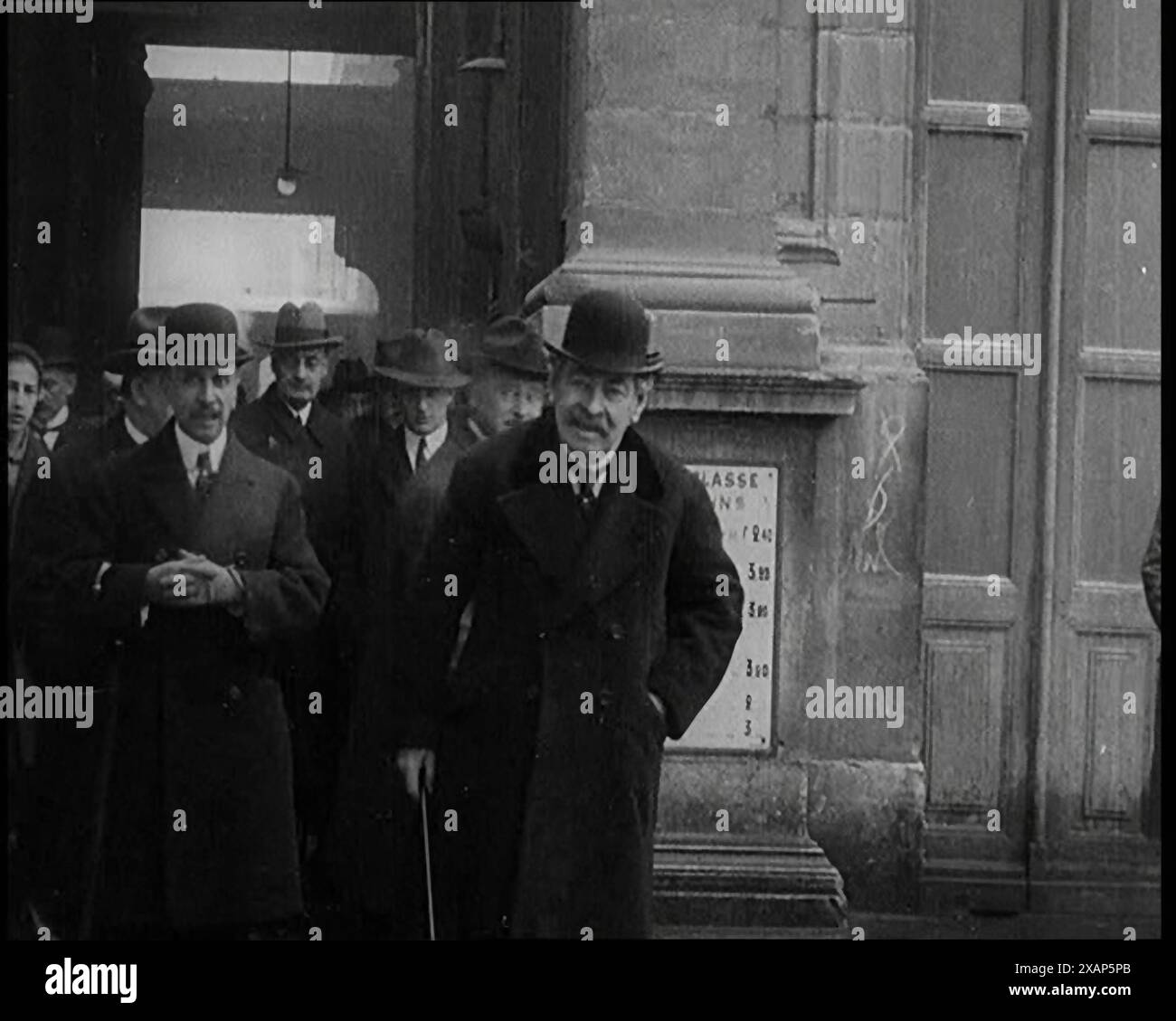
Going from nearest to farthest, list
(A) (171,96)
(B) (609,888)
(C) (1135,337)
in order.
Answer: (B) (609,888)
(A) (171,96)
(C) (1135,337)

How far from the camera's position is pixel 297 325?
8.77 m

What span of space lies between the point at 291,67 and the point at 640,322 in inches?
58.6

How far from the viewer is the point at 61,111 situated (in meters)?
8.80

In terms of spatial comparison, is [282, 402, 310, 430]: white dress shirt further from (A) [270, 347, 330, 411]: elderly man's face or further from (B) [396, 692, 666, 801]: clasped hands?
(B) [396, 692, 666, 801]: clasped hands

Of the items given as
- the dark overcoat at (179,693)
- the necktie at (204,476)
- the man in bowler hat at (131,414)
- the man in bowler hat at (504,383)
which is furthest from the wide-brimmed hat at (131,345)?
the man in bowler hat at (504,383)

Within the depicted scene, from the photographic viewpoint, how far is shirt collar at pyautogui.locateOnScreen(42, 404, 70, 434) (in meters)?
8.50

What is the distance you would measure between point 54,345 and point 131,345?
0.86ft

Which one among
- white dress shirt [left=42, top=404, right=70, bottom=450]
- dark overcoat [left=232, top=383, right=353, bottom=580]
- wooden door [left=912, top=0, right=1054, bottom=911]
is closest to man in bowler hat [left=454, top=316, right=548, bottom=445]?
dark overcoat [left=232, top=383, right=353, bottom=580]

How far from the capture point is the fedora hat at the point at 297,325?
8.75 metres

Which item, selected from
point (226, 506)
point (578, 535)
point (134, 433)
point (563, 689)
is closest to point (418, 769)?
point (563, 689)

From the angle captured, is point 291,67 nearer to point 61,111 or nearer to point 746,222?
point 61,111

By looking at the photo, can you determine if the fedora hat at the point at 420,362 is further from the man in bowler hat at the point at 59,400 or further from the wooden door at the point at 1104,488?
the wooden door at the point at 1104,488

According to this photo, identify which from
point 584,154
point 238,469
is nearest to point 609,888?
point 238,469

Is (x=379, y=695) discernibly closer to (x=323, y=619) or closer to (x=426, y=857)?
(x=323, y=619)
